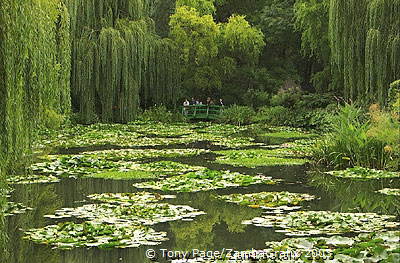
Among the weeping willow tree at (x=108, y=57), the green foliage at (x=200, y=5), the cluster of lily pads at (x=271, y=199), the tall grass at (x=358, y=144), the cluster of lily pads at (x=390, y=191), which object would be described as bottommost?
the cluster of lily pads at (x=271, y=199)

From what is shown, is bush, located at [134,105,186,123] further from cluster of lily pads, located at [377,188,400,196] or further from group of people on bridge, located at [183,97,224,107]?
cluster of lily pads, located at [377,188,400,196]

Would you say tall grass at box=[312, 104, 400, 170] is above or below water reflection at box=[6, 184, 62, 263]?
above

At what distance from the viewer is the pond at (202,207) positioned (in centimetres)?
677

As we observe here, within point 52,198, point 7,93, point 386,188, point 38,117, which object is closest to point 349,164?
point 386,188

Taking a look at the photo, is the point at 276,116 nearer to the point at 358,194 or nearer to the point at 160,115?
the point at 160,115

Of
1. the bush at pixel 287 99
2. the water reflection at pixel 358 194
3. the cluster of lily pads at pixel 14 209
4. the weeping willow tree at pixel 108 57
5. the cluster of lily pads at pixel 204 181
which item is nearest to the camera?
the cluster of lily pads at pixel 14 209

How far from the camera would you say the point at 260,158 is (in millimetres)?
14914

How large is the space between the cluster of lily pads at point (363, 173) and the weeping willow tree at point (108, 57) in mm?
13098

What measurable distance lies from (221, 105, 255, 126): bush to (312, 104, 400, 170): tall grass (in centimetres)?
1515

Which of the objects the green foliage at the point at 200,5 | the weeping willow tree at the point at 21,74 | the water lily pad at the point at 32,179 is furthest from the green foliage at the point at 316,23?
the weeping willow tree at the point at 21,74

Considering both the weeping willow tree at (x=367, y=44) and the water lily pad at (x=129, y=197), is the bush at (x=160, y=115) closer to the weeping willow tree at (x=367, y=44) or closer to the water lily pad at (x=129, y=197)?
the weeping willow tree at (x=367, y=44)

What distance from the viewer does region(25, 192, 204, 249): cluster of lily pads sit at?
7094 mm

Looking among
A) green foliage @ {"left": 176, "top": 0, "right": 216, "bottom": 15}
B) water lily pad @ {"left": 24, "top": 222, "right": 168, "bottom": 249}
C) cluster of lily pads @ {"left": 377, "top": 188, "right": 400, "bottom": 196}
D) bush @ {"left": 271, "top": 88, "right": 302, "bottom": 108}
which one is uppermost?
green foliage @ {"left": 176, "top": 0, "right": 216, "bottom": 15}

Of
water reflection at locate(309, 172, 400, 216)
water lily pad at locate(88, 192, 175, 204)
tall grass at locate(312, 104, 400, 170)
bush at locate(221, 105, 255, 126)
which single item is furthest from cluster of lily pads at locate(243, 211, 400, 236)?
bush at locate(221, 105, 255, 126)
